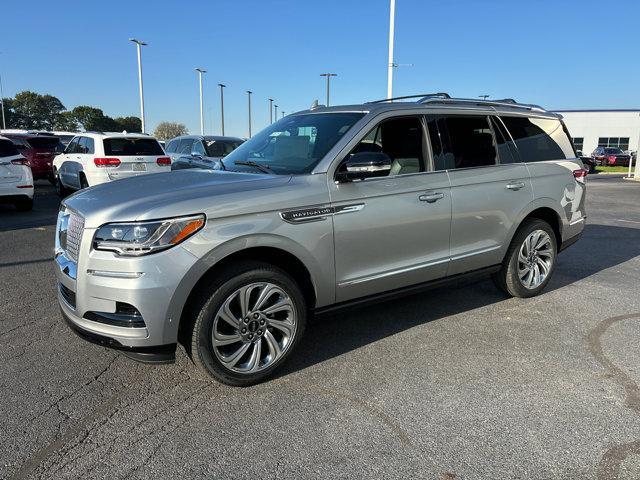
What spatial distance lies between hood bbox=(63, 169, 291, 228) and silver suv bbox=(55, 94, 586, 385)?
13 mm

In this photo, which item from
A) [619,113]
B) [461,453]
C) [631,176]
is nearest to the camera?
[461,453]

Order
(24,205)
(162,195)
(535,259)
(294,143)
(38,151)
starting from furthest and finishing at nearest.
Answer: (38,151) < (24,205) < (535,259) < (294,143) < (162,195)

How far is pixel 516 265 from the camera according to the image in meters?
5.05

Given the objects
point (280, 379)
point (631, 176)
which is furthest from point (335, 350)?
point (631, 176)

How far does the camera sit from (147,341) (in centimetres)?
296

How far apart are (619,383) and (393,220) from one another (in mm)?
1891

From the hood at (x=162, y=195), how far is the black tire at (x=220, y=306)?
46cm

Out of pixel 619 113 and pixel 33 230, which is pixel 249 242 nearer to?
pixel 33 230

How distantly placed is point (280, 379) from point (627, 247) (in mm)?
6898

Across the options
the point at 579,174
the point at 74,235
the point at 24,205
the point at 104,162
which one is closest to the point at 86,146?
the point at 104,162

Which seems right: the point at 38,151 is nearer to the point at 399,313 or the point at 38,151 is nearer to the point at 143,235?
the point at 399,313

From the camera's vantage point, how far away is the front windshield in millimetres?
3836

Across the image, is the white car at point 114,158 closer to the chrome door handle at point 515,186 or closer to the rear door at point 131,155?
the rear door at point 131,155

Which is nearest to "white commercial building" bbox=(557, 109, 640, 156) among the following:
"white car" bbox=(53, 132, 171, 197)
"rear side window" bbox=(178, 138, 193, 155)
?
"rear side window" bbox=(178, 138, 193, 155)
